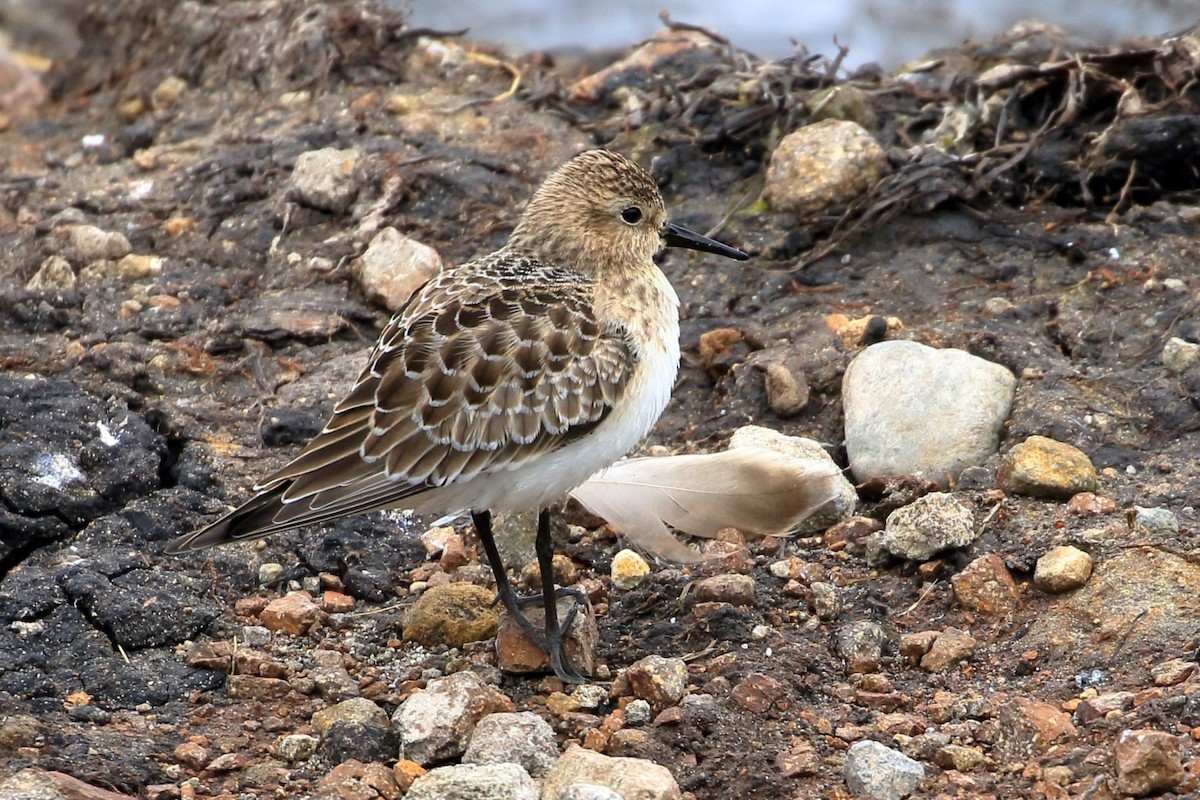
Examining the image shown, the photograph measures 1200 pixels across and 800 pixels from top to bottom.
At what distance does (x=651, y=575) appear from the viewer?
559 centimetres

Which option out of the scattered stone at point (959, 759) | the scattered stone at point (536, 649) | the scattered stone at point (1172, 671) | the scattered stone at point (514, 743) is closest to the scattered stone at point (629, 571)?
the scattered stone at point (536, 649)

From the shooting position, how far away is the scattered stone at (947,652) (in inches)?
191

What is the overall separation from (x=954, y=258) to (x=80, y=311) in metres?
4.02

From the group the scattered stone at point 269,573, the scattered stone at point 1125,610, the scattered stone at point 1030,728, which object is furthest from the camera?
the scattered stone at point 269,573

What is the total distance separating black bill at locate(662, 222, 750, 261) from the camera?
5.95 m

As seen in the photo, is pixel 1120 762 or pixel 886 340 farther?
pixel 886 340

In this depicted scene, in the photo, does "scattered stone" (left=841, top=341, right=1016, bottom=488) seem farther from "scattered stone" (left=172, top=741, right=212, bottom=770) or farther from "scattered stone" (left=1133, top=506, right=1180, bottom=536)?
"scattered stone" (left=172, top=741, right=212, bottom=770)

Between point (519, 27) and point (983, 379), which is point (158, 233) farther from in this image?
A: point (519, 27)

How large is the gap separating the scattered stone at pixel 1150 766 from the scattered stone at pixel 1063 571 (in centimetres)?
97

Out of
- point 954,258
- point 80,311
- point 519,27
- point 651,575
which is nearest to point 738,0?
point 519,27

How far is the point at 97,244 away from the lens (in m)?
7.42

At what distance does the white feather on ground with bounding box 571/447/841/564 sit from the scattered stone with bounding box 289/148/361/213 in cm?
248

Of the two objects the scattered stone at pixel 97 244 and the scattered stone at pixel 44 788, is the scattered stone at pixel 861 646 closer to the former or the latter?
the scattered stone at pixel 44 788

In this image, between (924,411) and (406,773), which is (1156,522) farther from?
(406,773)
